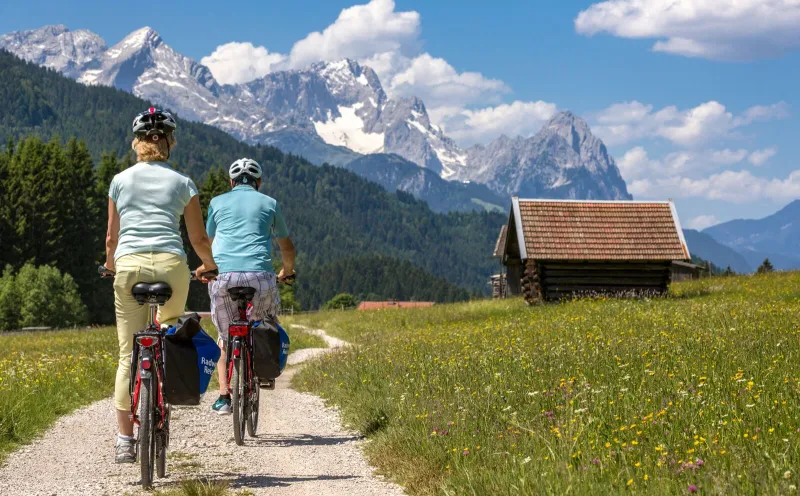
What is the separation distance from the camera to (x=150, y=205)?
650cm

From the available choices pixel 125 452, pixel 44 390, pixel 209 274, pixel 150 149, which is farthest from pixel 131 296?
pixel 44 390

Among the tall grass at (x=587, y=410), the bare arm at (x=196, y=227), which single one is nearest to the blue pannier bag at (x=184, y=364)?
the bare arm at (x=196, y=227)

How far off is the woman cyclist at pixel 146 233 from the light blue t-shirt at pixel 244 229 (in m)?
1.82

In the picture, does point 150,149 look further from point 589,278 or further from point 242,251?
point 589,278

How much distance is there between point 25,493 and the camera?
6266 millimetres

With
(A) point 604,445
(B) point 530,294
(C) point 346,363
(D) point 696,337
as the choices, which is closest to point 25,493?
(A) point 604,445

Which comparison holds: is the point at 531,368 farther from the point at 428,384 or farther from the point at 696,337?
the point at 696,337

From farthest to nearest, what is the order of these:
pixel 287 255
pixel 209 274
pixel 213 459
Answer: pixel 287 255 < pixel 213 459 < pixel 209 274

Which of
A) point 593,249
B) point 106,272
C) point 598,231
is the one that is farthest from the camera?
point 598,231

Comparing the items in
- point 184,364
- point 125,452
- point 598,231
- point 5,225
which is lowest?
point 125,452

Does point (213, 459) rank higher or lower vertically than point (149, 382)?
A: lower

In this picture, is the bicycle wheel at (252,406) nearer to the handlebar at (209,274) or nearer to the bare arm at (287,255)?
the bare arm at (287,255)

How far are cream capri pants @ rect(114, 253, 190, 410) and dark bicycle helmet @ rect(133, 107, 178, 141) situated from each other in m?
0.97

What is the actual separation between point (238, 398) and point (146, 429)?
213cm
